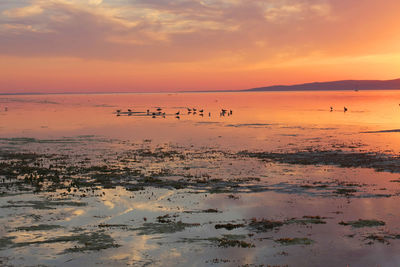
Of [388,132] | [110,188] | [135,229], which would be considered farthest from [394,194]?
[388,132]

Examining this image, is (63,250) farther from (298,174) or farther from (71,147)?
(71,147)

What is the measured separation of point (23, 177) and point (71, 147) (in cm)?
2029

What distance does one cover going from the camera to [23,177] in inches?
1324

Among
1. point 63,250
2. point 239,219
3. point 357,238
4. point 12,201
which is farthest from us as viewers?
point 12,201

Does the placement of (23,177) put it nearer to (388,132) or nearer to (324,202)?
(324,202)

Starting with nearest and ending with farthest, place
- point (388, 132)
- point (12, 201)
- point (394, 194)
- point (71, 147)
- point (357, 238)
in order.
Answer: point (357, 238), point (12, 201), point (394, 194), point (71, 147), point (388, 132)

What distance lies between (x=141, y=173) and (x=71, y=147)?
2148 cm

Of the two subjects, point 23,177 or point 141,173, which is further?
point 141,173

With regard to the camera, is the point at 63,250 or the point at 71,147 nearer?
the point at 63,250

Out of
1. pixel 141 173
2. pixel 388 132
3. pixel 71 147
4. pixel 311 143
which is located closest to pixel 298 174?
pixel 141 173

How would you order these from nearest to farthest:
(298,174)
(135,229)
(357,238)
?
(357,238) < (135,229) < (298,174)

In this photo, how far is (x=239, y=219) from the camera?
75.0 ft

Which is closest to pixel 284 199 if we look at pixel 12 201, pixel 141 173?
pixel 141 173

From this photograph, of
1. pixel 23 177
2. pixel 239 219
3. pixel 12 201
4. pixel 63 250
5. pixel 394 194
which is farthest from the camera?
pixel 23 177
